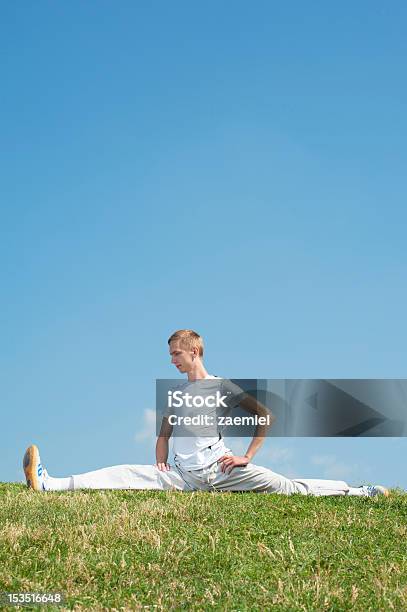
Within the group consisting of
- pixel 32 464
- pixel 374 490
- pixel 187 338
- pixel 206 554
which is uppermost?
pixel 187 338

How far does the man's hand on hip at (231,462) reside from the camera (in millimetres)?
11180

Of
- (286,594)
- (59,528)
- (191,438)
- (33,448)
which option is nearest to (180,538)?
(59,528)

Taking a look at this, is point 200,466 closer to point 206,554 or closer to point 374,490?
point 374,490

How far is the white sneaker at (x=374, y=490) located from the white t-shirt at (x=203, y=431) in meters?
2.40

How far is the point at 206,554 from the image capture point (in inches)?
267

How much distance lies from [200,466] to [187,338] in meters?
1.87

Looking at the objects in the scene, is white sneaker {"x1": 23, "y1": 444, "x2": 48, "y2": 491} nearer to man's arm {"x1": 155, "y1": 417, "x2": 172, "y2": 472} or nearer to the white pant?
the white pant

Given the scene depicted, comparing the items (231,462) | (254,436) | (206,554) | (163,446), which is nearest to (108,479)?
(163,446)

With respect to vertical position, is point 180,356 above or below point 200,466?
above

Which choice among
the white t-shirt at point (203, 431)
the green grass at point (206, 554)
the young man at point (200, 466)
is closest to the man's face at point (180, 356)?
the young man at point (200, 466)

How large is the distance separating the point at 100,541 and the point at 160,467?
4.47m

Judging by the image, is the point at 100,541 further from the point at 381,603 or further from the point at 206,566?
the point at 381,603

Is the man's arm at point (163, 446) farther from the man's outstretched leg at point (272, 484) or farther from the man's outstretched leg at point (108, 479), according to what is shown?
the man's outstretched leg at point (272, 484)

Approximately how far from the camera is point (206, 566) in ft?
21.1
